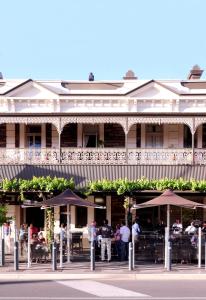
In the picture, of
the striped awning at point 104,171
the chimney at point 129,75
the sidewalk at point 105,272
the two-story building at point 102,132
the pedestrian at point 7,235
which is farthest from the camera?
the chimney at point 129,75

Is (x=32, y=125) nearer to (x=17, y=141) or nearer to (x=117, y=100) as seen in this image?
(x=17, y=141)

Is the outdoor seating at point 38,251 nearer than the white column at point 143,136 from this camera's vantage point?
Yes

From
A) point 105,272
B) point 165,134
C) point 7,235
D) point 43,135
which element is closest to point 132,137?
point 165,134

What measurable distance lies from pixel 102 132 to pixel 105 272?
15058 millimetres

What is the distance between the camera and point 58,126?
33125 mm

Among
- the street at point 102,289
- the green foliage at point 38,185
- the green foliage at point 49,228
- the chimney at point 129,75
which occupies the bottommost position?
the street at point 102,289

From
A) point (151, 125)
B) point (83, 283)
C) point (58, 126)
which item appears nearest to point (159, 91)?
point (151, 125)

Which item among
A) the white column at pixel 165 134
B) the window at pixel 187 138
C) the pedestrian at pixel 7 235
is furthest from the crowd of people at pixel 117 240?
the window at pixel 187 138

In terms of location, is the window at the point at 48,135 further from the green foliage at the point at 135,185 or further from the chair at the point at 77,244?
the chair at the point at 77,244

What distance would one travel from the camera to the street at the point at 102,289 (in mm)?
15625

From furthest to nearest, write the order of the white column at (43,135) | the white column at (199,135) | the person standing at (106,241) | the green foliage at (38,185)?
the white column at (43,135), the white column at (199,135), the green foliage at (38,185), the person standing at (106,241)

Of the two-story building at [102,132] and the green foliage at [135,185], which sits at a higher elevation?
the two-story building at [102,132]

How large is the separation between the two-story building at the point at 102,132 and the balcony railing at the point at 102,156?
5 cm

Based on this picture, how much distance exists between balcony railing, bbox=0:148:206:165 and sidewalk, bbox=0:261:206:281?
35.0 feet
